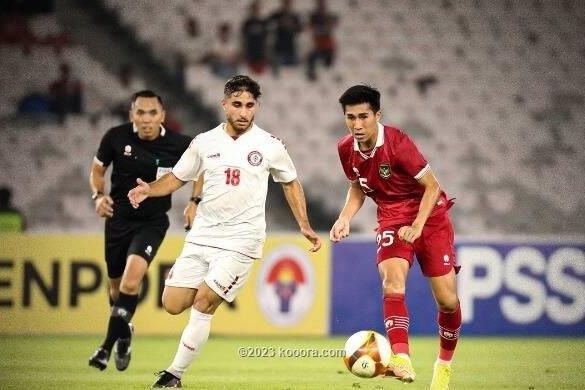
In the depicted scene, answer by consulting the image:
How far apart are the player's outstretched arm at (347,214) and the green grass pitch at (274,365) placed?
1295 millimetres

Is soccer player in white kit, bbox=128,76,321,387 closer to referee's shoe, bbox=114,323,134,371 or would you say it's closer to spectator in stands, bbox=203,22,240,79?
referee's shoe, bbox=114,323,134,371

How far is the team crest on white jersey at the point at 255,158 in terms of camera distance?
23.1 feet

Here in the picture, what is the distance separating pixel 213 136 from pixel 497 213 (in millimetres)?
11146

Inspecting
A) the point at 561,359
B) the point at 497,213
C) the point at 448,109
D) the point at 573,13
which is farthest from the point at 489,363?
the point at 573,13

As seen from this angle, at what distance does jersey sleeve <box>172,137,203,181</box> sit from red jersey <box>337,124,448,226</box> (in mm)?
937

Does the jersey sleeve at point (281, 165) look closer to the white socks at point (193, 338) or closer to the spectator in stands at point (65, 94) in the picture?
the white socks at point (193, 338)

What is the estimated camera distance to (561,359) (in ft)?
32.9

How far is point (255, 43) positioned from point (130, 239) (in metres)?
9.75

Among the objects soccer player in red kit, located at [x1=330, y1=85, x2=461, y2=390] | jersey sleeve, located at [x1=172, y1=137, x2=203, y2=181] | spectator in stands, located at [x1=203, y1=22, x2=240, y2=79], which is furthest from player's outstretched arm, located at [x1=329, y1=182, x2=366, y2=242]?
spectator in stands, located at [x1=203, y1=22, x2=240, y2=79]

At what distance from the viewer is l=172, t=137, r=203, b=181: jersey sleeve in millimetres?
7113

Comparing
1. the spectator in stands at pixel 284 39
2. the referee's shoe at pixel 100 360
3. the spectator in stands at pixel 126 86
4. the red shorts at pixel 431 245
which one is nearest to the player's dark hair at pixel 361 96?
the red shorts at pixel 431 245

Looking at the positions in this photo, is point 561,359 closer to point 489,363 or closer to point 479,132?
point 489,363

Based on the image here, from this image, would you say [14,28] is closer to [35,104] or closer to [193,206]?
[35,104]

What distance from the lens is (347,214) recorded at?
22.6 feet
